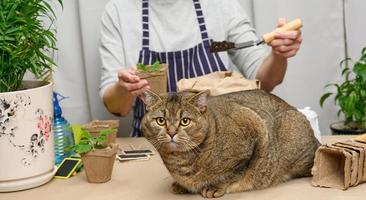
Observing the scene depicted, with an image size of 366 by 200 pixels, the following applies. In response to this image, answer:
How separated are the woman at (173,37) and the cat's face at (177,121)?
669 millimetres

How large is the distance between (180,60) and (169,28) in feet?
0.42

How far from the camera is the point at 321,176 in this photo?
1124 mm

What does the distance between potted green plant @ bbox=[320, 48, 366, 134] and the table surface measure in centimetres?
75

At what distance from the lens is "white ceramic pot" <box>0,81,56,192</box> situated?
1.16m

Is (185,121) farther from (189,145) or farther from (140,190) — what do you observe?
(140,190)

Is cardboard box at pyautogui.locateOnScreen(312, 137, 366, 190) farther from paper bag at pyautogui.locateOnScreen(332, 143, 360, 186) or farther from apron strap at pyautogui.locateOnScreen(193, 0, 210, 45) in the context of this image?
apron strap at pyautogui.locateOnScreen(193, 0, 210, 45)

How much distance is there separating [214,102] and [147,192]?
24 centimetres

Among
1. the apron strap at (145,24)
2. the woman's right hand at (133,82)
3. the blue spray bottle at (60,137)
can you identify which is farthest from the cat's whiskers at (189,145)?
the apron strap at (145,24)

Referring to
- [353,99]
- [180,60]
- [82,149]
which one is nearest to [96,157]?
[82,149]

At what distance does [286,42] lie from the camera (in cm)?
139

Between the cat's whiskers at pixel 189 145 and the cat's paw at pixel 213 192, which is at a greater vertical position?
the cat's whiskers at pixel 189 145

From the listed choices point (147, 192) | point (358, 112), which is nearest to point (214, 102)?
point (147, 192)

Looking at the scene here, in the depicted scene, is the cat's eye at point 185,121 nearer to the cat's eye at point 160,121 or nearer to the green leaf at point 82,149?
the cat's eye at point 160,121

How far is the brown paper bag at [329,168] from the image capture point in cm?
111
